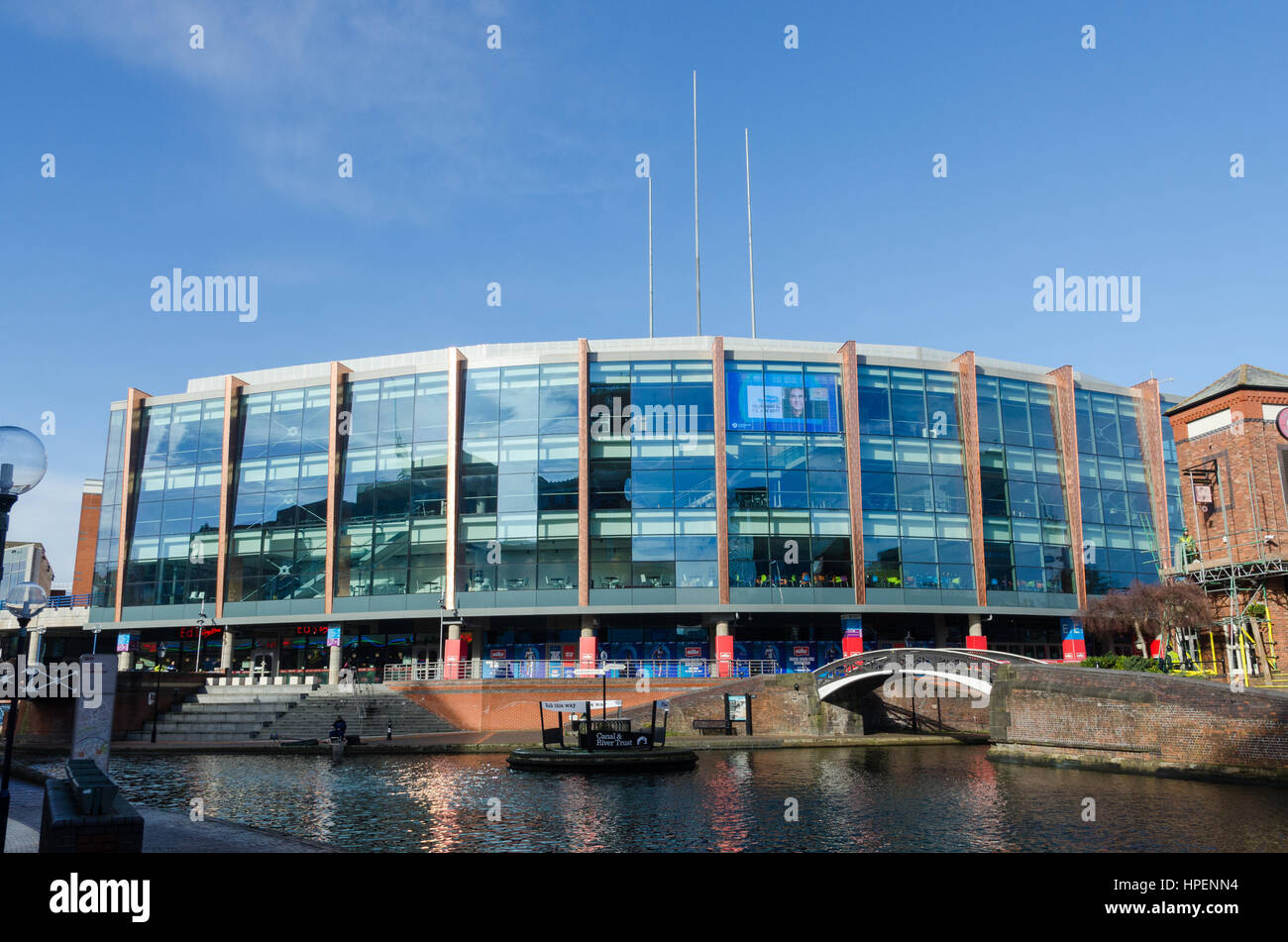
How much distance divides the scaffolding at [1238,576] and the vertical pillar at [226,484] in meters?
53.9

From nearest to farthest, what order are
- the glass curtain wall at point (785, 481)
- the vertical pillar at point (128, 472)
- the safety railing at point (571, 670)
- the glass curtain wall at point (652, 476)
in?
1. the safety railing at point (571, 670)
2. the glass curtain wall at point (652, 476)
3. the glass curtain wall at point (785, 481)
4. the vertical pillar at point (128, 472)

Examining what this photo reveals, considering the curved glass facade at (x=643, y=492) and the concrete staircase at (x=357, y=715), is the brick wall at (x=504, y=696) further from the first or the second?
the curved glass facade at (x=643, y=492)

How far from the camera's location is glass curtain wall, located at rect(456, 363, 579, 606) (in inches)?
2244

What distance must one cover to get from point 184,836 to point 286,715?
3119 centimetres

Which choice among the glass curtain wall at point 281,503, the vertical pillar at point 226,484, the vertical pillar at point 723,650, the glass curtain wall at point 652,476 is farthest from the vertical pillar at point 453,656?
the vertical pillar at point 226,484

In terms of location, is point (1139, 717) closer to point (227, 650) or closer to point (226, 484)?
point (227, 650)

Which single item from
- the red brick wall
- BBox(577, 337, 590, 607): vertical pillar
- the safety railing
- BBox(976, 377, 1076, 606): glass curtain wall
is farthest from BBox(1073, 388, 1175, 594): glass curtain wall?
the red brick wall

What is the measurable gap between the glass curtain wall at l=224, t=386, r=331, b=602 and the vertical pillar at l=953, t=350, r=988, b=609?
1602 inches

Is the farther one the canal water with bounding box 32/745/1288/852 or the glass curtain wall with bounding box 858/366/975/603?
the glass curtain wall with bounding box 858/366/975/603

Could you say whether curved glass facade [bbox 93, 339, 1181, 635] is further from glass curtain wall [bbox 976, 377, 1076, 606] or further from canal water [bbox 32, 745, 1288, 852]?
canal water [bbox 32, 745, 1288, 852]

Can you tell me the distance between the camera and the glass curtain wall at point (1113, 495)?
61.8m

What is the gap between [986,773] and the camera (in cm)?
3391
